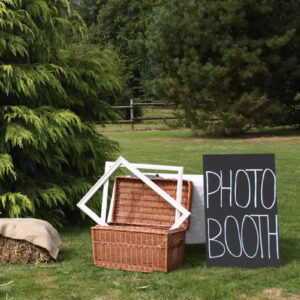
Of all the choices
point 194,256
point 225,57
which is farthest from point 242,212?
point 225,57

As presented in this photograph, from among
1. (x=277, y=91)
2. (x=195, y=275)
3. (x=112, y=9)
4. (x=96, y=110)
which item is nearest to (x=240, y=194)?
(x=195, y=275)

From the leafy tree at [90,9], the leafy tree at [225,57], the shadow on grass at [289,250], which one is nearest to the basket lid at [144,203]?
the shadow on grass at [289,250]

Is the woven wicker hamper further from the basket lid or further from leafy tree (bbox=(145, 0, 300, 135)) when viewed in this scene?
leafy tree (bbox=(145, 0, 300, 135))

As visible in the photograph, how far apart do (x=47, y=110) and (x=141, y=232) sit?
2475 millimetres

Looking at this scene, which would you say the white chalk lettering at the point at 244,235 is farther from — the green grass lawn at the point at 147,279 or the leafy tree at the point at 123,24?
the leafy tree at the point at 123,24

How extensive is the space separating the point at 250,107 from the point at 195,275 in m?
17.4

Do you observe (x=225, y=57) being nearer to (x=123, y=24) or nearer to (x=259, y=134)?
(x=259, y=134)

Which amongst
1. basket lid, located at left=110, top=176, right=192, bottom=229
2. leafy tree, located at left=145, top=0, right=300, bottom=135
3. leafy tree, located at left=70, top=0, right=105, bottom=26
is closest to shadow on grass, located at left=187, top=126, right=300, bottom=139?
leafy tree, located at left=145, top=0, right=300, bottom=135

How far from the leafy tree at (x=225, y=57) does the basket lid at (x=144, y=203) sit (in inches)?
637

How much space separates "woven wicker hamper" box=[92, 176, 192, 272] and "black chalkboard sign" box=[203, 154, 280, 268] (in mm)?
336

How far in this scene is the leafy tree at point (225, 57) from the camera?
21.7 m

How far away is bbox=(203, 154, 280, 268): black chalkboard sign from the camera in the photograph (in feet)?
17.1

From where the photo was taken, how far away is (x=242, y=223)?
17.2 ft

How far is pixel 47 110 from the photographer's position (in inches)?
272
